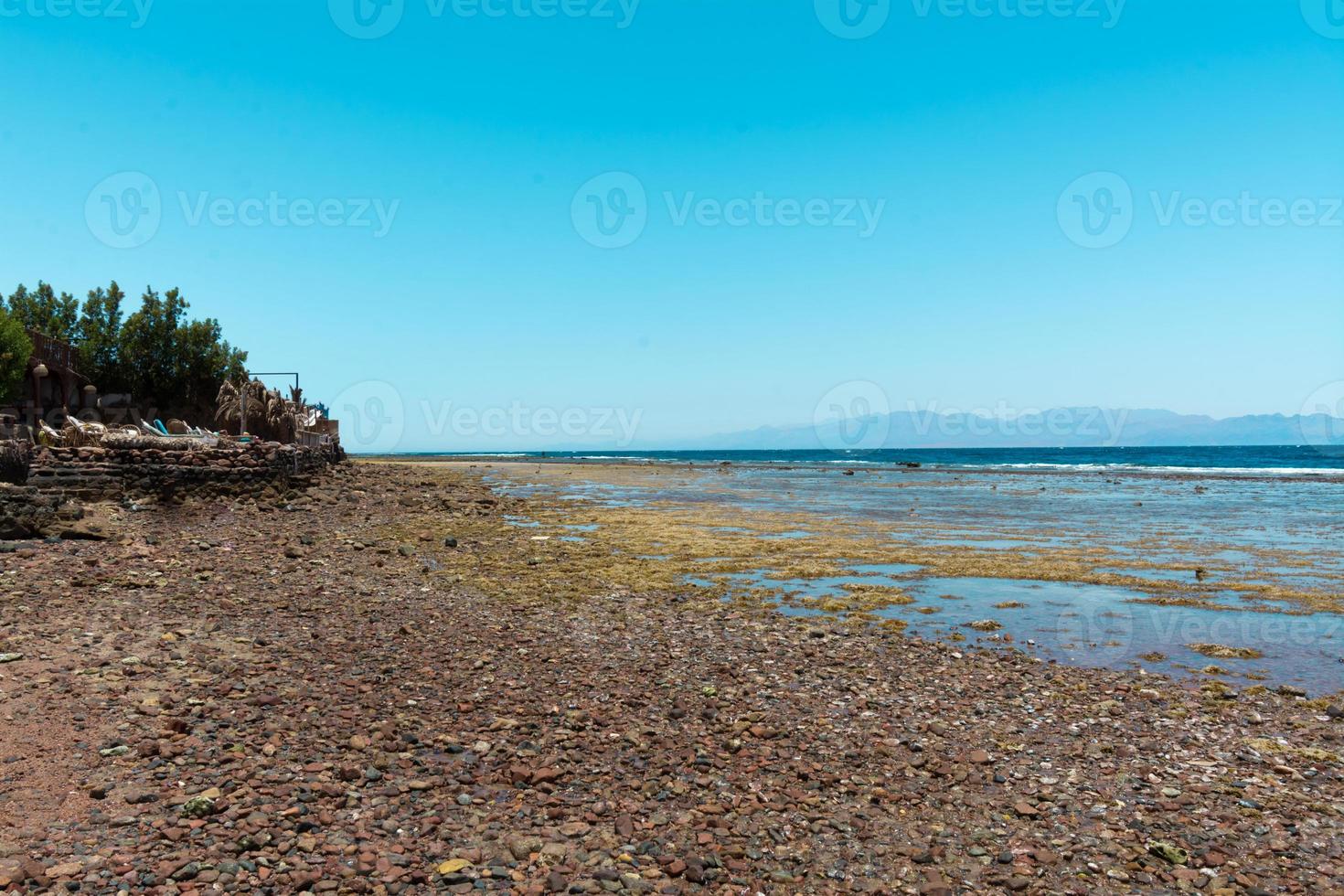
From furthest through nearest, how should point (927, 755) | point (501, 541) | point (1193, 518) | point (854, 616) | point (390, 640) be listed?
point (1193, 518) < point (501, 541) < point (854, 616) < point (390, 640) < point (927, 755)

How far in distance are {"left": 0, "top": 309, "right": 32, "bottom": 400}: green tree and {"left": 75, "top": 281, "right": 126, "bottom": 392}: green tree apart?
487 inches

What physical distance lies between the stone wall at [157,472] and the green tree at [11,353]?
20907 millimetres

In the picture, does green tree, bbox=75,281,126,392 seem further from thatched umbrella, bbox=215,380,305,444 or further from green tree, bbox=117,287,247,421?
thatched umbrella, bbox=215,380,305,444

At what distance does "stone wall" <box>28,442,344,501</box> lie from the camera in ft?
87.0

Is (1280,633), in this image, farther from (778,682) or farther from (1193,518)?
(1193,518)

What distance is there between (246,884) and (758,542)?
21.2 m

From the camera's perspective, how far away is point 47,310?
195ft

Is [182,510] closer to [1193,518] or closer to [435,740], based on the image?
[435,740]

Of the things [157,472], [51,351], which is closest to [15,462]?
[157,472]

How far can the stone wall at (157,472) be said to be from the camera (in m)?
26.5

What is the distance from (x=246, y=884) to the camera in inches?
227

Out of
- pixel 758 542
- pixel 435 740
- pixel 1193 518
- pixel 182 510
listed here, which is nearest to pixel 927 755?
pixel 435 740

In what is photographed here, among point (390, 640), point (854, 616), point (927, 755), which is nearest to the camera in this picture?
point (927, 755)

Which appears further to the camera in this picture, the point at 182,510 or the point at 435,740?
the point at 182,510
